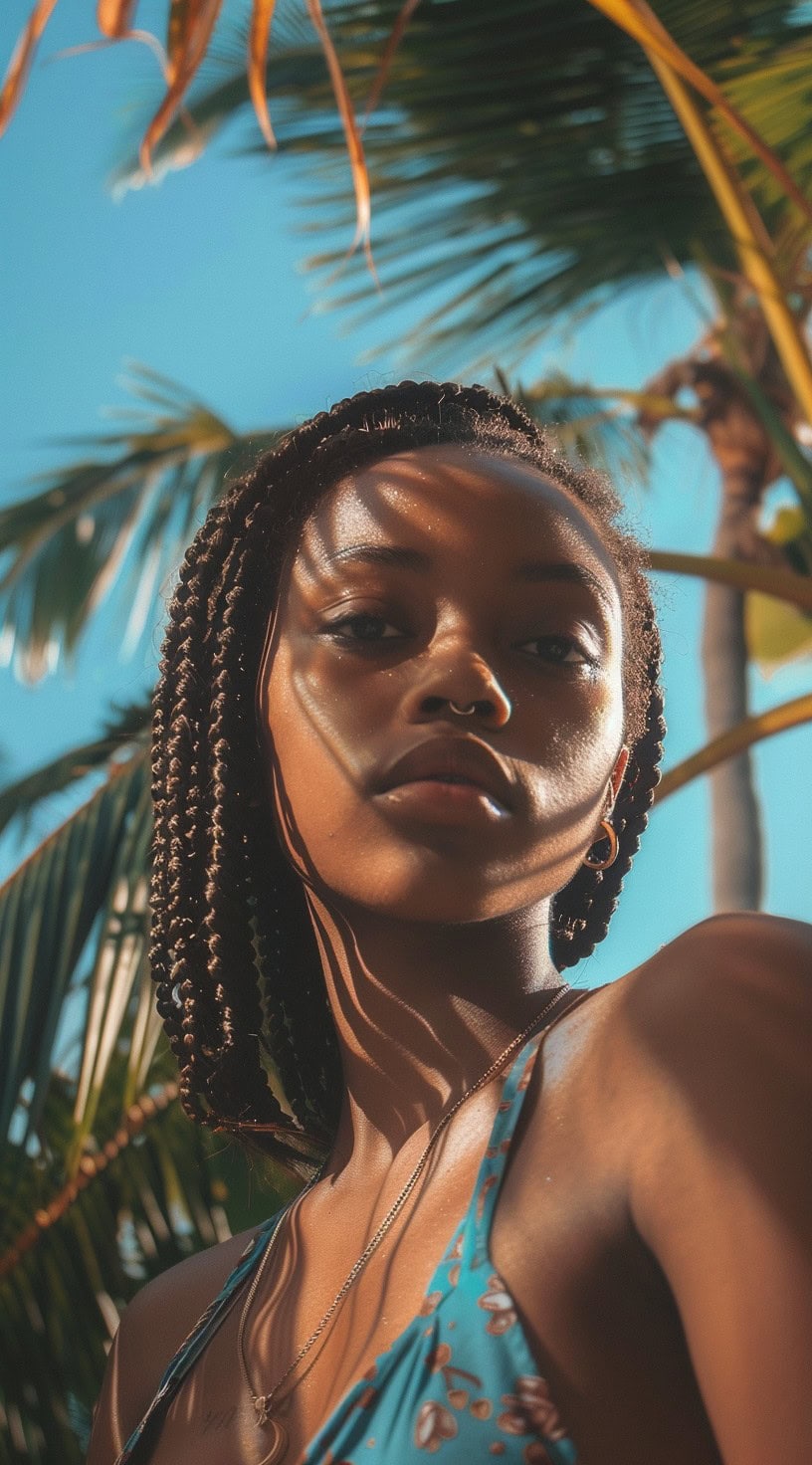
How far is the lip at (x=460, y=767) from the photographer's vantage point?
1.65 meters

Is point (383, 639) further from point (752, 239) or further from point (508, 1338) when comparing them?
point (752, 239)

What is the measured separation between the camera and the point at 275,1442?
156cm

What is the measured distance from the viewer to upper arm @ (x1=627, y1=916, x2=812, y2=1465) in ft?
3.80

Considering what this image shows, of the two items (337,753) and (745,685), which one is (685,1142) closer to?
(337,753)

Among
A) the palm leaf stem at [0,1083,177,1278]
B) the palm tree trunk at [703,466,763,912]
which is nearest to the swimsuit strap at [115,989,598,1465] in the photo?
the palm leaf stem at [0,1083,177,1278]

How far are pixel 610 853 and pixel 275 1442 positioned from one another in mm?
816

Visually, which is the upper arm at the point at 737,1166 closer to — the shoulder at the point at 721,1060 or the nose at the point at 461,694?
the shoulder at the point at 721,1060

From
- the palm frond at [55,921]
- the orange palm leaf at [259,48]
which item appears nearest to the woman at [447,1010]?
the orange palm leaf at [259,48]

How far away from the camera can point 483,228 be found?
5027mm

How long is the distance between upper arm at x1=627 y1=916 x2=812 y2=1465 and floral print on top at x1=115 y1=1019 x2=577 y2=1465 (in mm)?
138

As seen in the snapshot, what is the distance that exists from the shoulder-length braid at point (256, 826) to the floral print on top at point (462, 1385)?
25.5 inches

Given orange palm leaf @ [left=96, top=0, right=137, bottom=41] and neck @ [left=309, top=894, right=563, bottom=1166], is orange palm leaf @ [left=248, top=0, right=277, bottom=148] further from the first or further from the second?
neck @ [left=309, top=894, right=563, bottom=1166]

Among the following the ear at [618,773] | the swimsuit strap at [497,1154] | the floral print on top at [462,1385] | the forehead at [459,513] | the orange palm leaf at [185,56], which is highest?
the orange palm leaf at [185,56]

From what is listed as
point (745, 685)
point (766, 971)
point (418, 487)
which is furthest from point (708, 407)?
point (766, 971)
